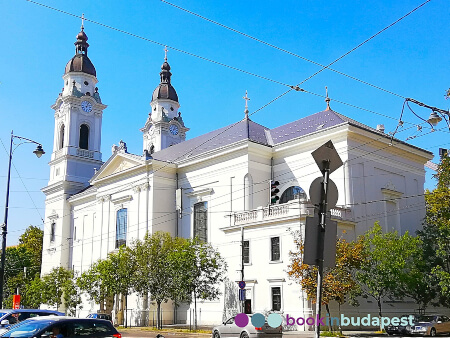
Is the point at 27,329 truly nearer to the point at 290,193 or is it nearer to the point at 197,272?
the point at 197,272

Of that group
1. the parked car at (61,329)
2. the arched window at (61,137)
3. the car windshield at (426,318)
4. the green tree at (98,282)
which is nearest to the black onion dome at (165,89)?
the arched window at (61,137)

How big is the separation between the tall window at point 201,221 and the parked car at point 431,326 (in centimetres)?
1996

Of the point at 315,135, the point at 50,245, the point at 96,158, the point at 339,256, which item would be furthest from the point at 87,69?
the point at 339,256

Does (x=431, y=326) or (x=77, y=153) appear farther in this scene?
(x=77, y=153)

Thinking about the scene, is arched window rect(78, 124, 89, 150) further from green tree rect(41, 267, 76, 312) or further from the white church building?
green tree rect(41, 267, 76, 312)

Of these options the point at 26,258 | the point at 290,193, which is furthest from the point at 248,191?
the point at 26,258

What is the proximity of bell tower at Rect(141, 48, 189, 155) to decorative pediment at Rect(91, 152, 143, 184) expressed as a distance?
18.8 metres

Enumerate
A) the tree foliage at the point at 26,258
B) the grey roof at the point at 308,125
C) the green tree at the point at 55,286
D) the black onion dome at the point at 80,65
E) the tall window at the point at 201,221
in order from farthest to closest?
the tree foliage at the point at 26,258 → the black onion dome at the point at 80,65 → the green tree at the point at 55,286 → the tall window at the point at 201,221 → the grey roof at the point at 308,125

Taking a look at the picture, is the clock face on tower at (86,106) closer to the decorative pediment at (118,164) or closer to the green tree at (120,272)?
the decorative pediment at (118,164)

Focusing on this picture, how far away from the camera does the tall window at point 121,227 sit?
51.7 metres

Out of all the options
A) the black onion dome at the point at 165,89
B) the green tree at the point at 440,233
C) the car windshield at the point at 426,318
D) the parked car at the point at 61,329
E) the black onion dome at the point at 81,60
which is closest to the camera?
the parked car at the point at 61,329

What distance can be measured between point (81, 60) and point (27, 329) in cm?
5841

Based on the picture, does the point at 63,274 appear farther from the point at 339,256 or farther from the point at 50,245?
the point at 339,256

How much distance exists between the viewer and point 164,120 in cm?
7450
